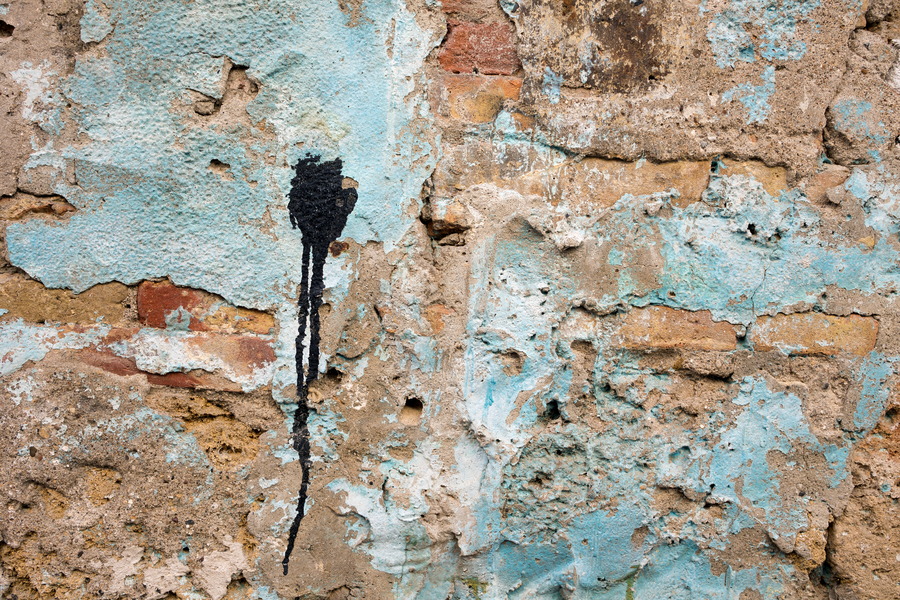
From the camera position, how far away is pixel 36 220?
1.29 m

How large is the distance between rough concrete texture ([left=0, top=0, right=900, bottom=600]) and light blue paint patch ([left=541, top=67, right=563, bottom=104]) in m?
0.02

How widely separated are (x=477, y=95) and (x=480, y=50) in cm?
10

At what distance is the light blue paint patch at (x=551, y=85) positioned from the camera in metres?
1.40

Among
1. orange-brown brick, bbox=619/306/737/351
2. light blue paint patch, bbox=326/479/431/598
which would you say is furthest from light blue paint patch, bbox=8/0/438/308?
orange-brown brick, bbox=619/306/737/351

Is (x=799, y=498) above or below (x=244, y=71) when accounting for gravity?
below

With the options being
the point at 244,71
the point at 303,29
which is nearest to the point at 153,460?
the point at 244,71

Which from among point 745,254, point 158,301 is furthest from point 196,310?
point 745,254

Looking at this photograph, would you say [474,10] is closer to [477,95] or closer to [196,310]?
[477,95]

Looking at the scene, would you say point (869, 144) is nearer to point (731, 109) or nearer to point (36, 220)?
point (731, 109)

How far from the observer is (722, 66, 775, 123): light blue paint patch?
4.78 feet

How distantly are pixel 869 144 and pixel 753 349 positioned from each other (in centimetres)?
57

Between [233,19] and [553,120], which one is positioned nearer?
[233,19]

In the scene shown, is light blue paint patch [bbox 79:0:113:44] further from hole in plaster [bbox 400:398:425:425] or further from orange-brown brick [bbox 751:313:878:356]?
orange-brown brick [bbox 751:313:878:356]

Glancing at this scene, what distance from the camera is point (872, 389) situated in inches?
59.6
